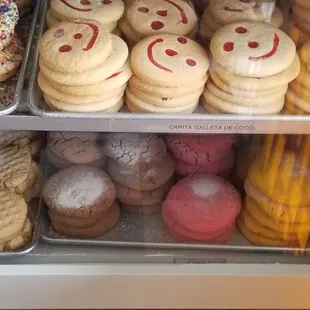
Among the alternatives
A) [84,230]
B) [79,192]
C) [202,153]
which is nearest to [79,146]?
[79,192]

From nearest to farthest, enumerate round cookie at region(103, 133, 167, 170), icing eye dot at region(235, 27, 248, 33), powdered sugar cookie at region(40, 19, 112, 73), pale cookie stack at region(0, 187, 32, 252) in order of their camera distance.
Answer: powdered sugar cookie at region(40, 19, 112, 73)
icing eye dot at region(235, 27, 248, 33)
pale cookie stack at region(0, 187, 32, 252)
round cookie at region(103, 133, 167, 170)

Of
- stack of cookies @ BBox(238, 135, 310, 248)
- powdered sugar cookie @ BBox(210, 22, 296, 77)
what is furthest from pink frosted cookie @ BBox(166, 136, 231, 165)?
powdered sugar cookie @ BBox(210, 22, 296, 77)

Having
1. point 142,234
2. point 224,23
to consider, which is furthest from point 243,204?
point 224,23

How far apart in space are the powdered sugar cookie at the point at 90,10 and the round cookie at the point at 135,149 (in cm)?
37

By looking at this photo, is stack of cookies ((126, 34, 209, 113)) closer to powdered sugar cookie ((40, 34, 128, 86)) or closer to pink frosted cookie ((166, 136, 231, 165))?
powdered sugar cookie ((40, 34, 128, 86))

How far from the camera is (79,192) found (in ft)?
5.28

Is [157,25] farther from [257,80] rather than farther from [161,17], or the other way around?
[257,80]

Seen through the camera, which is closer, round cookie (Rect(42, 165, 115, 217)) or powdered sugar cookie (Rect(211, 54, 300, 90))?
powdered sugar cookie (Rect(211, 54, 300, 90))

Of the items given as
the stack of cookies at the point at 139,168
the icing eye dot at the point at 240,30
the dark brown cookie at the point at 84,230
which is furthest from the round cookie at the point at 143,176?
the icing eye dot at the point at 240,30

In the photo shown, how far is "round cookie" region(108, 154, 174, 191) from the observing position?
165cm

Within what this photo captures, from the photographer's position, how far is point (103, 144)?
1656 mm

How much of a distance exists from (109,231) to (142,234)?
0.10 metres

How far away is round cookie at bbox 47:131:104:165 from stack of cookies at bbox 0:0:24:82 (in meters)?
0.33

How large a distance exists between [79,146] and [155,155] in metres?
0.23
